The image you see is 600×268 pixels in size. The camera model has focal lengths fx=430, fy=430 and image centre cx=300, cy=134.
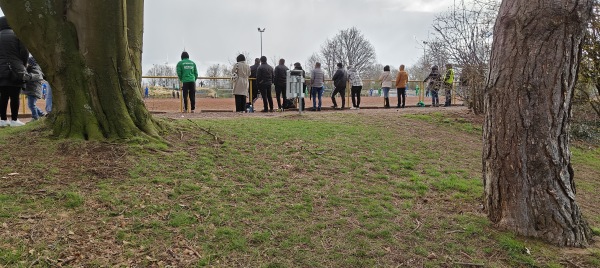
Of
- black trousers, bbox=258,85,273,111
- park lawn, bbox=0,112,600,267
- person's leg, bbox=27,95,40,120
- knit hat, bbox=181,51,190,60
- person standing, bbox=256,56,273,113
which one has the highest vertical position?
knit hat, bbox=181,51,190,60

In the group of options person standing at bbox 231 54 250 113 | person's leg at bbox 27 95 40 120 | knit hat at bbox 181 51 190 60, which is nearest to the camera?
person's leg at bbox 27 95 40 120

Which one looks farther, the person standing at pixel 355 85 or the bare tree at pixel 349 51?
the bare tree at pixel 349 51

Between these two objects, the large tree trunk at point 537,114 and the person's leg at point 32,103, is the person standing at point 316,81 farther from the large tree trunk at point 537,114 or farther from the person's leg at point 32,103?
the large tree trunk at point 537,114

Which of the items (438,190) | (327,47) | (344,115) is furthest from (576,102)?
(327,47)

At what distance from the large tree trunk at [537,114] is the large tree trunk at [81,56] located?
177 inches

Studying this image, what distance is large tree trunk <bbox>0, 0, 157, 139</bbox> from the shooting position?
5203 millimetres

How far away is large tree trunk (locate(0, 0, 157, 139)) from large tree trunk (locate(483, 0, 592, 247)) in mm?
4507

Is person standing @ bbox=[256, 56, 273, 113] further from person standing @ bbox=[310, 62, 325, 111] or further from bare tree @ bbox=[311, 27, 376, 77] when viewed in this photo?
bare tree @ bbox=[311, 27, 376, 77]

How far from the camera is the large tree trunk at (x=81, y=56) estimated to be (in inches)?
205

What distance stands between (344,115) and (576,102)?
612 cm

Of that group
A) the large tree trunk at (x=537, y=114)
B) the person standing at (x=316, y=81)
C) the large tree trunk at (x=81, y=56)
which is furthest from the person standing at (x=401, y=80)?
the large tree trunk at (x=81, y=56)

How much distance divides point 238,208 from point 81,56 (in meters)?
2.82

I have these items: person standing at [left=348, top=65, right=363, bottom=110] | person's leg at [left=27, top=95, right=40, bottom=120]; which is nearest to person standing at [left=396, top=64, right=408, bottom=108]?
person standing at [left=348, top=65, right=363, bottom=110]

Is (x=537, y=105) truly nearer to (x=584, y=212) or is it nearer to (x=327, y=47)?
(x=584, y=212)
